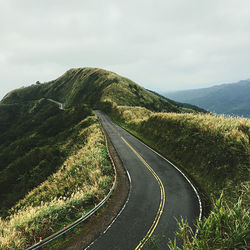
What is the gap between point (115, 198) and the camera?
1075 cm

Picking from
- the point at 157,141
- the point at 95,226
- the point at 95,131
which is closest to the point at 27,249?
the point at 95,226

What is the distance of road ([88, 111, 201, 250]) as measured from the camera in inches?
289

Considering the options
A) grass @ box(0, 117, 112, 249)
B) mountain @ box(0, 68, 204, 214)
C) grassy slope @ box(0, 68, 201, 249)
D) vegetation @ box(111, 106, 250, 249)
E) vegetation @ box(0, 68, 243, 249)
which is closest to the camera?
vegetation @ box(111, 106, 250, 249)

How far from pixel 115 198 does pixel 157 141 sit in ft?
42.4

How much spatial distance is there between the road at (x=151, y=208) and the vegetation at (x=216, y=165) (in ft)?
2.82

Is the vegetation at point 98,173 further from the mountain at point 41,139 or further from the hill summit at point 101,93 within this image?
the hill summit at point 101,93

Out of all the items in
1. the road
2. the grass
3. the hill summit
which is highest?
the hill summit

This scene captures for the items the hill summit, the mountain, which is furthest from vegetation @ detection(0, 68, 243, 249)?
the hill summit

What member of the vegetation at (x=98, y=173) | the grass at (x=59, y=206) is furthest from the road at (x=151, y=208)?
the grass at (x=59, y=206)

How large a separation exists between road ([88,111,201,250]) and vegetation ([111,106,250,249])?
86cm

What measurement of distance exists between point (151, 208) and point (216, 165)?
22.1 feet

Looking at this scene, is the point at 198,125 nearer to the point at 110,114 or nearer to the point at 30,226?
the point at 30,226

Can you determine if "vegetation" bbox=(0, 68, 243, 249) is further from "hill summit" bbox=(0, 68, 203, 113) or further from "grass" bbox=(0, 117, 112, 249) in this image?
"hill summit" bbox=(0, 68, 203, 113)

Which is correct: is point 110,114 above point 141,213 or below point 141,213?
above
